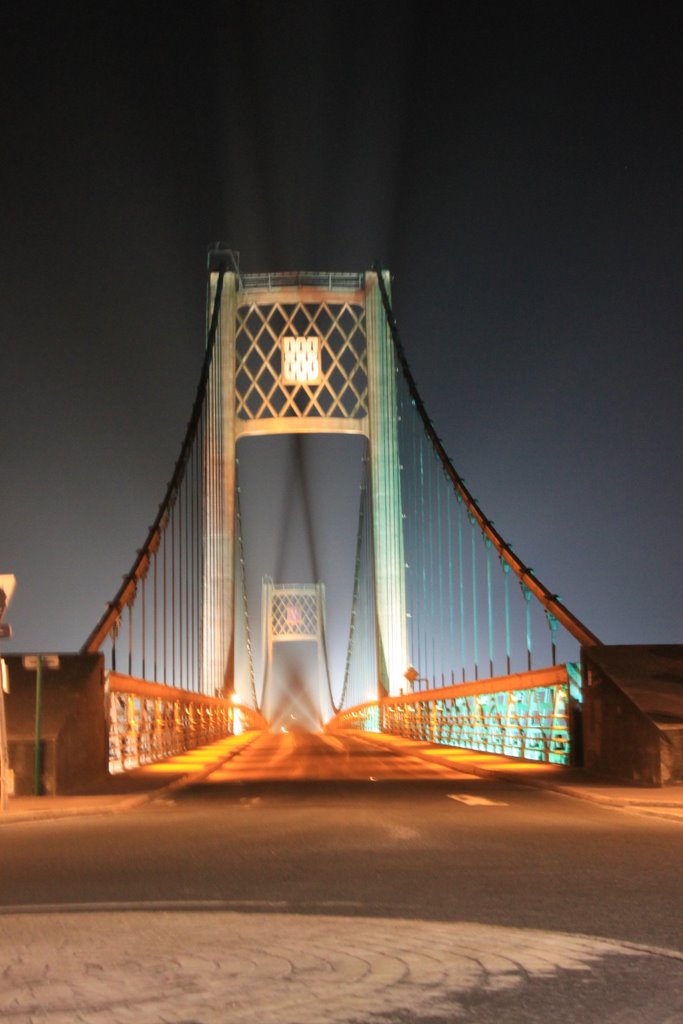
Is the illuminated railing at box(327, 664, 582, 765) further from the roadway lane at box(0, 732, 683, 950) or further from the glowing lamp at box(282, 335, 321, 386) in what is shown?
the glowing lamp at box(282, 335, 321, 386)

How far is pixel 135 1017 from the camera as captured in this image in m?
4.80

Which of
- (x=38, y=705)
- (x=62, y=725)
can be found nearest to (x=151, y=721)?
(x=62, y=725)

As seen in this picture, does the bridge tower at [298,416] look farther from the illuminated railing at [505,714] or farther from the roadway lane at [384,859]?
the roadway lane at [384,859]

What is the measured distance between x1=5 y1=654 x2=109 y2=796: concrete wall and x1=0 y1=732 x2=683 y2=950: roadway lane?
1786 mm

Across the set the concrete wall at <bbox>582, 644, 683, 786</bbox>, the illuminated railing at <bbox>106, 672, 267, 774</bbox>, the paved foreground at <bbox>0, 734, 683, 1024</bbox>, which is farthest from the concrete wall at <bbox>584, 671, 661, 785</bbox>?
the illuminated railing at <bbox>106, 672, 267, 774</bbox>

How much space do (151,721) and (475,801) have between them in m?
13.6

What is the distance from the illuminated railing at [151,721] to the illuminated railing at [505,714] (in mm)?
6211

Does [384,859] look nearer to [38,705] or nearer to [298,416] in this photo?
[38,705]

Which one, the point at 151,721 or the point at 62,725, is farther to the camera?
the point at 151,721

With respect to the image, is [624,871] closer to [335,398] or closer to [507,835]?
[507,835]

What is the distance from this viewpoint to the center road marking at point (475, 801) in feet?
52.9

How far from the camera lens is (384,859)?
10.4 meters

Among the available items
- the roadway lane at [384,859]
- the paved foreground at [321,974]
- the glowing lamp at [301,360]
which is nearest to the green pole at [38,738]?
the roadway lane at [384,859]

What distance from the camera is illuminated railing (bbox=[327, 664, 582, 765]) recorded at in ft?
75.3
